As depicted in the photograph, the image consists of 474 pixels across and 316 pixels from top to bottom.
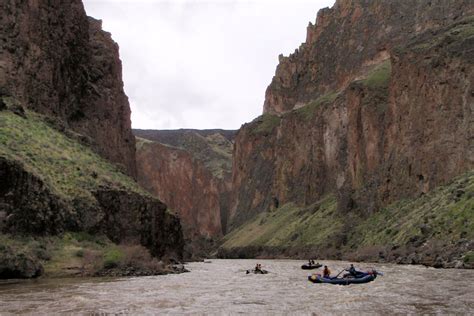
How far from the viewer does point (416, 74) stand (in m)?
98.1

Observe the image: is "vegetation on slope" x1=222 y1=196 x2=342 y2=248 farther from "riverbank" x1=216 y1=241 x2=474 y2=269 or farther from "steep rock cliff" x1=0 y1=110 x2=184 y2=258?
"steep rock cliff" x1=0 y1=110 x2=184 y2=258

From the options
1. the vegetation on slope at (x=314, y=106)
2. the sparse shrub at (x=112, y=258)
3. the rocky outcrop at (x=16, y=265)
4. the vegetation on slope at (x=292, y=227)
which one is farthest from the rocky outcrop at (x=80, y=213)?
the vegetation on slope at (x=314, y=106)

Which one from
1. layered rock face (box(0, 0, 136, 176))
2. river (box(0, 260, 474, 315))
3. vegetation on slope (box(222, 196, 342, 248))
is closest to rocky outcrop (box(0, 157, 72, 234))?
river (box(0, 260, 474, 315))

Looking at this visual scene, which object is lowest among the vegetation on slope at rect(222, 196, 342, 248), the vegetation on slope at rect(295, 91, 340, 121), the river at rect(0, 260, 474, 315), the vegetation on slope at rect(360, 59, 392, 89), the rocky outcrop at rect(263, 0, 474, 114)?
the river at rect(0, 260, 474, 315)

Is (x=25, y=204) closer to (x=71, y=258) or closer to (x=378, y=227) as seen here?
(x=71, y=258)

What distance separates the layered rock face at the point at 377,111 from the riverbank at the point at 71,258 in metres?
44.5

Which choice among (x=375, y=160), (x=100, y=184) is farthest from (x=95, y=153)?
(x=375, y=160)

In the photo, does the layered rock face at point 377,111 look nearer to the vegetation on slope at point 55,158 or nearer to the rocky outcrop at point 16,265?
the vegetation on slope at point 55,158

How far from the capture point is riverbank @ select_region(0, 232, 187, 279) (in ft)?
162

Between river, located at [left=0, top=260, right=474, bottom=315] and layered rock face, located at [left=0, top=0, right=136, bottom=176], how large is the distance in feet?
133

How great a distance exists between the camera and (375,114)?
12006 centimetres

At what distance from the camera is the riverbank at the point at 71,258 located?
49344mm

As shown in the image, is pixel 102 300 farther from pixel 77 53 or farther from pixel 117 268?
pixel 77 53

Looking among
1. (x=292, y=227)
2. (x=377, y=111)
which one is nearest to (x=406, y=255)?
(x=377, y=111)
